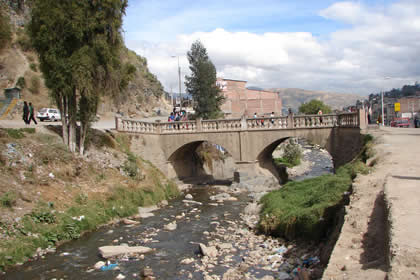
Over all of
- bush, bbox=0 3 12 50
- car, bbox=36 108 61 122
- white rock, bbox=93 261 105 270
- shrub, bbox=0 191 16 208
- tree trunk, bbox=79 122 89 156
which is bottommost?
white rock, bbox=93 261 105 270

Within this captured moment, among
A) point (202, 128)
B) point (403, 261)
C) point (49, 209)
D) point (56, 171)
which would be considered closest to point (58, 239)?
point (49, 209)

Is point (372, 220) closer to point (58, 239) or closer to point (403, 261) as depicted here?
point (403, 261)

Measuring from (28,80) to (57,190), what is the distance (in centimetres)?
2998

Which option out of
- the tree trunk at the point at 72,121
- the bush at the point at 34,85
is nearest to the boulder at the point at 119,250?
the tree trunk at the point at 72,121

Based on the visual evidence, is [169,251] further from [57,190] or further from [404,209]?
[404,209]

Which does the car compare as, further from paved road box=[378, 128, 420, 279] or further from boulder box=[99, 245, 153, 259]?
paved road box=[378, 128, 420, 279]

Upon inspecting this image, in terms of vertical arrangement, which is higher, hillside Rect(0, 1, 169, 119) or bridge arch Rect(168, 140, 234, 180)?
hillside Rect(0, 1, 169, 119)

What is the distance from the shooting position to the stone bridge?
24.9 meters

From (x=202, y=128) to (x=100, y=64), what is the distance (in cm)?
1073

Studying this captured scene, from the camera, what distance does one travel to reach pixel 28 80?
4222cm

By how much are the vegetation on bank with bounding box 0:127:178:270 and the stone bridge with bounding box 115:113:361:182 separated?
408 centimetres

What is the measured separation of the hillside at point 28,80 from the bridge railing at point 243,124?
6536 mm

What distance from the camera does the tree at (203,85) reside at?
39.8 m

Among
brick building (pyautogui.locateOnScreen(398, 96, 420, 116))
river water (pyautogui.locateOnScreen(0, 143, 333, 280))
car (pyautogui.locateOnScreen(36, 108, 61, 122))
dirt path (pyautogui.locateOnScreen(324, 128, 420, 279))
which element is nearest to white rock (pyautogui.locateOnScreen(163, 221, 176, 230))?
river water (pyautogui.locateOnScreen(0, 143, 333, 280))
